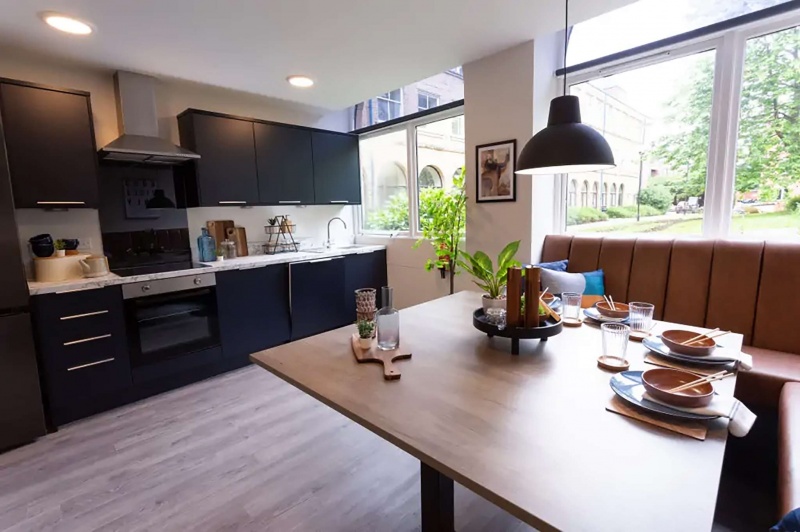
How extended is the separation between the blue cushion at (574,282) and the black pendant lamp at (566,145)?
1065mm

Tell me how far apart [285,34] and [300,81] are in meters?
0.86

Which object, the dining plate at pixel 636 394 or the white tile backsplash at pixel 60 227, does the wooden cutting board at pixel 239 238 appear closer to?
the white tile backsplash at pixel 60 227

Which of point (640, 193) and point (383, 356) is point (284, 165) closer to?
point (383, 356)

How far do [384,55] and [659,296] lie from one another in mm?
2504

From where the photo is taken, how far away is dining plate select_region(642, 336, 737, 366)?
4.00 ft

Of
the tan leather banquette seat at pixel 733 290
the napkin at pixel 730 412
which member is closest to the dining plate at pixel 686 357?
the napkin at pixel 730 412

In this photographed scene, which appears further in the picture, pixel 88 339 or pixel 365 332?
pixel 88 339

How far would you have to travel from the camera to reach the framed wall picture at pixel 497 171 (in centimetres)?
290

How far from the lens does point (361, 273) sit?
412 centimetres

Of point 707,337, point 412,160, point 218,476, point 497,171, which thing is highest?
point 412,160

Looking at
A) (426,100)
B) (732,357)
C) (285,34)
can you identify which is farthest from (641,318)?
(426,100)

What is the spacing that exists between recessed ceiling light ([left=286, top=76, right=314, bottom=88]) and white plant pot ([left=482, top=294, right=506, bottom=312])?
260 cm

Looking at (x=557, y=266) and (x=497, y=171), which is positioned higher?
(x=497, y=171)

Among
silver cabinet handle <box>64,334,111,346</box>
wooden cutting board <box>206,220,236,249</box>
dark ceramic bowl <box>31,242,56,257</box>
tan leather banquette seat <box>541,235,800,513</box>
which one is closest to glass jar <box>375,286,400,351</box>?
tan leather banquette seat <box>541,235,800,513</box>
